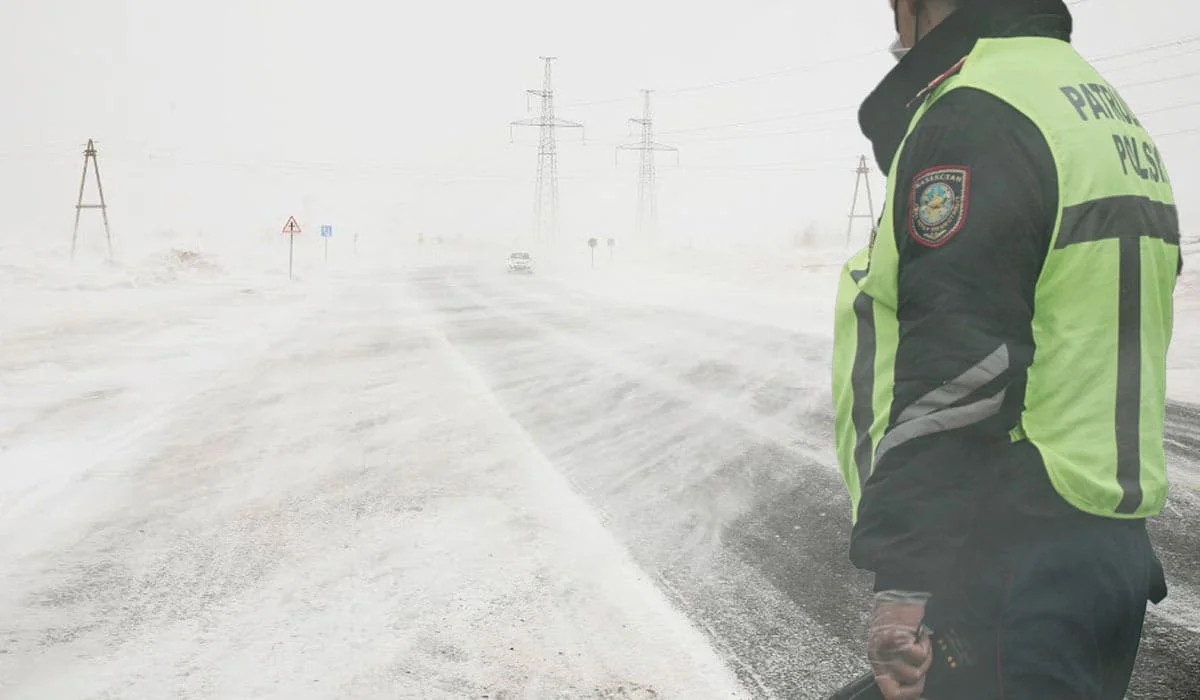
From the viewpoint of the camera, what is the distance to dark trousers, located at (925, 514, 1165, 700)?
134cm

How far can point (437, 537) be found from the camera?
4.45 meters

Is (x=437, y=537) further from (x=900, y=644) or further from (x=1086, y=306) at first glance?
(x=1086, y=306)

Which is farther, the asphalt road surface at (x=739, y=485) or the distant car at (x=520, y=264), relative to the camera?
the distant car at (x=520, y=264)

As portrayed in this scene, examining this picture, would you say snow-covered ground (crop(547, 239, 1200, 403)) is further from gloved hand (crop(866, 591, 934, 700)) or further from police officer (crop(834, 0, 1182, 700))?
gloved hand (crop(866, 591, 934, 700))

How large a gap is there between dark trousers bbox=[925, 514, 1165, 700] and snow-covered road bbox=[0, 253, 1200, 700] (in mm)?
1646

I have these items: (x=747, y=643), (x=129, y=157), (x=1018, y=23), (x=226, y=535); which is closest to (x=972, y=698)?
(x=1018, y=23)

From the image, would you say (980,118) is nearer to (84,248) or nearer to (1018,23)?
(1018,23)

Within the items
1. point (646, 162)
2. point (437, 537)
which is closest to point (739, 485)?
point (437, 537)

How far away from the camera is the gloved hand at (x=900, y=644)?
1.38m

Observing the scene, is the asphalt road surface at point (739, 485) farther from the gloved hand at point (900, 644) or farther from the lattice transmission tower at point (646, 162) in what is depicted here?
the lattice transmission tower at point (646, 162)

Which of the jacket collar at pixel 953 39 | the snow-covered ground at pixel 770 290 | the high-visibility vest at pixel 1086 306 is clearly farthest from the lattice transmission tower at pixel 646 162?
the high-visibility vest at pixel 1086 306

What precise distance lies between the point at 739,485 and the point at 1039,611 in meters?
Answer: 4.18

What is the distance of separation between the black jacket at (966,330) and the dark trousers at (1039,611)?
5cm

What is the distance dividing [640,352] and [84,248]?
1692 inches
